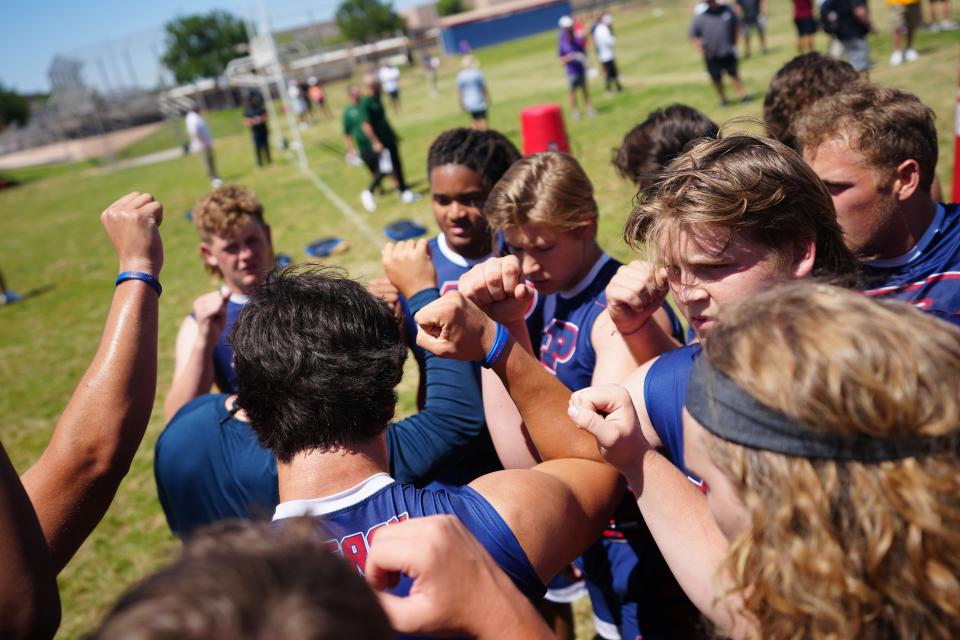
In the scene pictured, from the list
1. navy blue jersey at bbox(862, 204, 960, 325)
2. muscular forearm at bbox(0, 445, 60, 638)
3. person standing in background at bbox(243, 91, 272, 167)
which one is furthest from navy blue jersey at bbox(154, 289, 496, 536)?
person standing in background at bbox(243, 91, 272, 167)

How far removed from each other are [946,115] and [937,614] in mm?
11108

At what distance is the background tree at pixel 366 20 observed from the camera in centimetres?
8300

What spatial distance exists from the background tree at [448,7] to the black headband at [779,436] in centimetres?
9961

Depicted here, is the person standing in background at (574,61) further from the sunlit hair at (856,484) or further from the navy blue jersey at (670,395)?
the sunlit hair at (856,484)

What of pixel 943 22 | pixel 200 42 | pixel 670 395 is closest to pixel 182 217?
pixel 670 395

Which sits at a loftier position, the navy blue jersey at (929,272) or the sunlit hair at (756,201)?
the sunlit hair at (756,201)

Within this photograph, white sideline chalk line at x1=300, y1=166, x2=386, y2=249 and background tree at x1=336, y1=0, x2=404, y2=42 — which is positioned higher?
background tree at x1=336, y1=0, x2=404, y2=42

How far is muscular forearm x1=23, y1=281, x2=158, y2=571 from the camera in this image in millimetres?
1589

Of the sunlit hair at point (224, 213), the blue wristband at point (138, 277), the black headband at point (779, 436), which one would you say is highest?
the blue wristband at point (138, 277)

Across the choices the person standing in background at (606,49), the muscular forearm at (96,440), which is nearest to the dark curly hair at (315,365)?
the muscular forearm at (96,440)

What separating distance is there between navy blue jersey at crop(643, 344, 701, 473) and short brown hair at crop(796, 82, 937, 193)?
42.8 inches

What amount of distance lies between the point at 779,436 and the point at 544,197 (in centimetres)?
172

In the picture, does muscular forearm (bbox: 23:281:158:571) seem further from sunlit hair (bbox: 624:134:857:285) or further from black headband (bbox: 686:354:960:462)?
sunlit hair (bbox: 624:134:857:285)

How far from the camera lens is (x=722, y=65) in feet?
43.6
